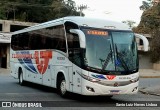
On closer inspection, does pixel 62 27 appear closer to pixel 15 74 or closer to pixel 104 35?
pixel 104 35

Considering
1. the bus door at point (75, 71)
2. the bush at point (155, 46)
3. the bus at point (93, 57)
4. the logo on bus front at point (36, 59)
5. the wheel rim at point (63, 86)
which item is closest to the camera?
the bus at point (93, 57)

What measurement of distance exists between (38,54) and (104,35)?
5.43 meters

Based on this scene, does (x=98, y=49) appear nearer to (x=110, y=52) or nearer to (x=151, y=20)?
(x=110, y=52)

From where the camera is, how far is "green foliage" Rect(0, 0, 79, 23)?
247ft

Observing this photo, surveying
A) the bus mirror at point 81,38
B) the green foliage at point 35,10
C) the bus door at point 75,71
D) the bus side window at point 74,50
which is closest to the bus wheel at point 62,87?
the bus door at point 75,71

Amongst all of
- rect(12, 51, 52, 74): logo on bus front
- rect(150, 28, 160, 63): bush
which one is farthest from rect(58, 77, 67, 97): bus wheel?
rect(150, 28, 160, 63): bush

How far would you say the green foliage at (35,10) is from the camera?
75225mm

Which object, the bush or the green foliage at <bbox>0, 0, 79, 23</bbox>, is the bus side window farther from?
the green foliage at <bbox>0, 0, 79, 23</bbox>

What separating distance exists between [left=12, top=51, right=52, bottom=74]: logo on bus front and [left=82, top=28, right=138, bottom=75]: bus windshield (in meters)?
3.59

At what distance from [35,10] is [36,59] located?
62.0 m

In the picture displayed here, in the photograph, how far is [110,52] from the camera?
1448 centimetres

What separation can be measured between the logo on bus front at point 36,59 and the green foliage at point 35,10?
173ft

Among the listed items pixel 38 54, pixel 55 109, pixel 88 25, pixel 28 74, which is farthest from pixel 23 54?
pixel 55 109

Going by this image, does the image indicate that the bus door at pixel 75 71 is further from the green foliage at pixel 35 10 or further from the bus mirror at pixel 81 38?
the green foliage at pixel 35 10
